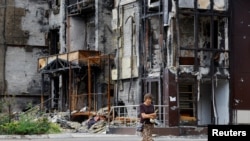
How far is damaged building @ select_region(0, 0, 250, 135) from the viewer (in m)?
27.0

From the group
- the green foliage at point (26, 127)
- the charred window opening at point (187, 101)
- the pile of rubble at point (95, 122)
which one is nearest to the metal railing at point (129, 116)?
the pile of rubble at point (95, 122)

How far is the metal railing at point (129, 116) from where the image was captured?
26.6 metres

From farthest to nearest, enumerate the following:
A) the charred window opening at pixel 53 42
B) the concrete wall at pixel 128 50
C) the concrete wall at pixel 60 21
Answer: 1. the charred window opening at pixel 53 42
2. the concrete wall at pixel 60 21
3. the concrete wall at pixel 128 50

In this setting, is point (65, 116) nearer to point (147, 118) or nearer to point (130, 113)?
point (130, 113)

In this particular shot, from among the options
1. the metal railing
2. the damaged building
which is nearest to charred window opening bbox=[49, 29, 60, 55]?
the damaged building

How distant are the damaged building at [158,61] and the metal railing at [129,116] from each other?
6 cm

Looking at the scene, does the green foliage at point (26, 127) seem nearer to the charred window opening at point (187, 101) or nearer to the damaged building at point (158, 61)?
the damaged building at point (158, 61)

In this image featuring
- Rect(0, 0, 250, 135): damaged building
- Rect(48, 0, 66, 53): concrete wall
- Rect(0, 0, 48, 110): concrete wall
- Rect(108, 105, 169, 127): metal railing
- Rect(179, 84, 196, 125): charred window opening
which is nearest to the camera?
Rect(108, 105, 169, 127): metal railing

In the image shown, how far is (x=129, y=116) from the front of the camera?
29656 mm

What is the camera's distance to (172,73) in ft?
87.9

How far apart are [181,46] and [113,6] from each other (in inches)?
320

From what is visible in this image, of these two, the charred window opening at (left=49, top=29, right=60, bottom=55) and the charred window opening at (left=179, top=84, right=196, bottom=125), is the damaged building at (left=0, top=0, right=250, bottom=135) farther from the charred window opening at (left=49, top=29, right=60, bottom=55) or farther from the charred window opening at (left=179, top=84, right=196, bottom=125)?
the charred window opening at (left=49, top=29, right=60, bottom=55)

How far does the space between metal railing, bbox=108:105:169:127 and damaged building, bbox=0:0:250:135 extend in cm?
6

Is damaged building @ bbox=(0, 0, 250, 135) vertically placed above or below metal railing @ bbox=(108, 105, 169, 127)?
above
